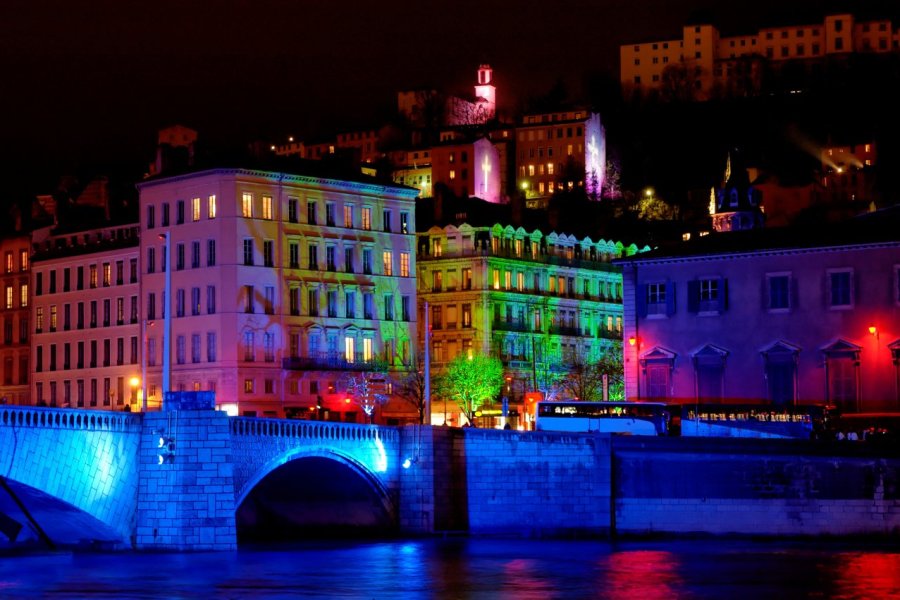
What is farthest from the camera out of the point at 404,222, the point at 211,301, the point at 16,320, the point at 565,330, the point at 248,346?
the point at 565,330

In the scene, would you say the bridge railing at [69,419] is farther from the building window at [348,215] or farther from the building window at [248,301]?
the building window at [348,215]

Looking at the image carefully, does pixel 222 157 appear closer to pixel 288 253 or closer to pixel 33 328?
pixel 288 253

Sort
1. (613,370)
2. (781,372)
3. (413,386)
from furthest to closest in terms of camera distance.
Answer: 1. (613,370)
2. (413,386)
3. (781,372)

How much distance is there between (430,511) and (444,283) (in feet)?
143

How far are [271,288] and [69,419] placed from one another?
41.5m

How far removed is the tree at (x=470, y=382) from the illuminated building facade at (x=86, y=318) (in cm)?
1688

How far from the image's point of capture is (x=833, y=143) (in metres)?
180

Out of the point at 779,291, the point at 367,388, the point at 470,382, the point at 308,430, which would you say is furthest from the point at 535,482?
the point at 470,382

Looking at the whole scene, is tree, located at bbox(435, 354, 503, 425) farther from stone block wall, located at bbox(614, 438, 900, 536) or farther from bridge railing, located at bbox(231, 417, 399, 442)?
stone block wall, located at bbox(614, 438, 900, 536)

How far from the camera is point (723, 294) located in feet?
257

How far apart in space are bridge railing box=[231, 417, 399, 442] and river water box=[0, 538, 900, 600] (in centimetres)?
383

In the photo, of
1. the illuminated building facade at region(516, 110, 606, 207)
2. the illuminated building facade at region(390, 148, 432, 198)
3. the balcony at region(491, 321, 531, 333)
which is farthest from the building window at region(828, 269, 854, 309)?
the illuminated building facade at region(516, 110, 606, 207)

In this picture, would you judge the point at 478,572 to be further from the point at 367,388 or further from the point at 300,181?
the point at 300,181

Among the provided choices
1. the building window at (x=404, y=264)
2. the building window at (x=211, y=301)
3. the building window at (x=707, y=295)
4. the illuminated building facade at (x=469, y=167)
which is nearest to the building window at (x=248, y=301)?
the building window at (x=211, y=301)
